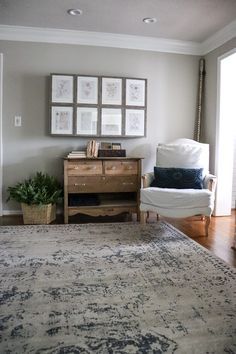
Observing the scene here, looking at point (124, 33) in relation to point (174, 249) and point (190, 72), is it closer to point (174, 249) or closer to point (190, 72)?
point (190, 72)

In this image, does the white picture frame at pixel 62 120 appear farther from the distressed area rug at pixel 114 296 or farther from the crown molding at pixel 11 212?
the distressed area rug at pixel 114 296

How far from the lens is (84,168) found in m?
3.44

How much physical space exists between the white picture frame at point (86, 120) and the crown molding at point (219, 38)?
1735mm

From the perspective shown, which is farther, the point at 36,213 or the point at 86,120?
the point at 86,120

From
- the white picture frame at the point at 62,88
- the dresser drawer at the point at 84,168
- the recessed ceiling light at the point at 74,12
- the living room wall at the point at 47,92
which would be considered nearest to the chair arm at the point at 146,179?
the dresser drawer at the point at 84,168

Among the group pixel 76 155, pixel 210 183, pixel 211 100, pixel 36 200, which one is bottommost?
pixel 36 200

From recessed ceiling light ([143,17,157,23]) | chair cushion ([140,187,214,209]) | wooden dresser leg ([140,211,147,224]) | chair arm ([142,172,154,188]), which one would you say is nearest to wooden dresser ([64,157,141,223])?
chair arm ([142,172,154,188])

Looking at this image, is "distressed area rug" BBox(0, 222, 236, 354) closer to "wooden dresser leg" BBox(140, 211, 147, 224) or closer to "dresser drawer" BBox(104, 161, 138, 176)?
"wooden dresser leg" BBox(140, 211, 147, 224)

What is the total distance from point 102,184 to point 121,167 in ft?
1.00

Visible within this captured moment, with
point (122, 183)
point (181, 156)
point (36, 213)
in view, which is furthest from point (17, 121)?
point (181, 156)

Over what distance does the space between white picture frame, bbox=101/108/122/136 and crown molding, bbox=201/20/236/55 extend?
1478mm

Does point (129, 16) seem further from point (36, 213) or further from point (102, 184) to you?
point (36, 213)

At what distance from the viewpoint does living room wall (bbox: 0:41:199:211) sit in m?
3.71

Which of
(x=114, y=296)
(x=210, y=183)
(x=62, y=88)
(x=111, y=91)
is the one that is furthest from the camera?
(x=111, y=91)
